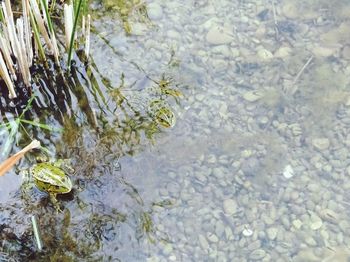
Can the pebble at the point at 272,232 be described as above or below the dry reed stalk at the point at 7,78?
below

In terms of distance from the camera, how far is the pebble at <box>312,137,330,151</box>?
3.72 metres

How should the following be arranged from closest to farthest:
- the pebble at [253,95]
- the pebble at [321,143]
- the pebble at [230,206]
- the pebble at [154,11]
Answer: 1. the pebble at [230,206]
2. the pebble at [321,143]
3. the pebble at [253,95]
4. the pebble at [154,11]

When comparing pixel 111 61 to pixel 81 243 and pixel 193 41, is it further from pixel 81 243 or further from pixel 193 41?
pixel 81 243

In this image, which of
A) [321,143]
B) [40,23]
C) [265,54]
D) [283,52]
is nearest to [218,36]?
[265,54]

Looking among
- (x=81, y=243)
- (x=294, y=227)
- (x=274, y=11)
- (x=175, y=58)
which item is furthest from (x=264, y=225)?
(x=274, y=11)

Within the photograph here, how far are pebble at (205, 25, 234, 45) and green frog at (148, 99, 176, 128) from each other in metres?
0.69

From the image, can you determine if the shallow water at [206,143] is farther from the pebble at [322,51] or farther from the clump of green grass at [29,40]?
the clump of green grass at [29,40]

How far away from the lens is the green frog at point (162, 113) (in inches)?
149

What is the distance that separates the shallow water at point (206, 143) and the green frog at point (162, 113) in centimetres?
6

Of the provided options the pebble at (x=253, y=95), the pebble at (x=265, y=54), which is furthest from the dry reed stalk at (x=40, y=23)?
the pebble at (x=265, y=54)

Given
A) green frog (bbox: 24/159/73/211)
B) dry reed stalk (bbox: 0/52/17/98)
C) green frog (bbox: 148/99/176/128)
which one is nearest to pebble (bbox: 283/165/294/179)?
green frog (bbox: 148/99/176/128)

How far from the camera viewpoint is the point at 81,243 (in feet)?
10.8

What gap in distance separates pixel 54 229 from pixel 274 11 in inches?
92.4

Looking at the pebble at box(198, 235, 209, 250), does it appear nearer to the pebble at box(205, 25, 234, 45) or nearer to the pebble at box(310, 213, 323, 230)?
the pebble at box(310, 213, 323, 230)
